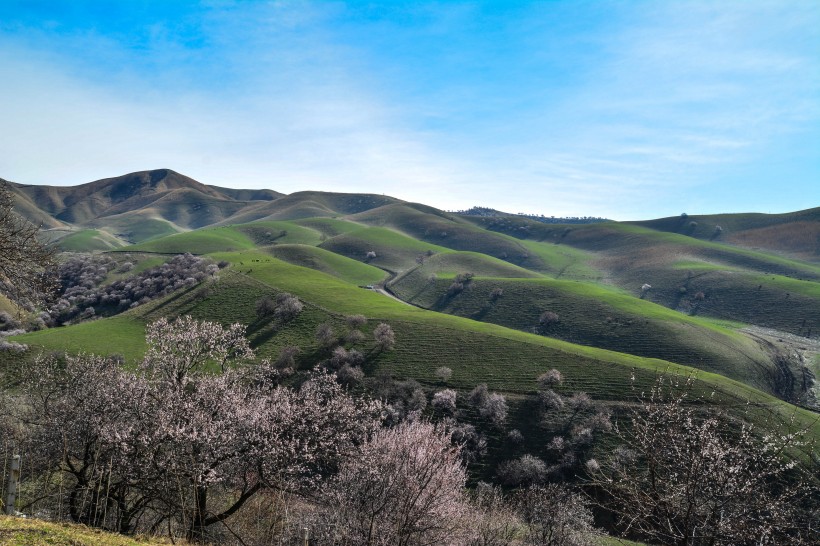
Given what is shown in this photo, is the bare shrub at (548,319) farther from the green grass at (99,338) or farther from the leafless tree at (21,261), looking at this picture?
the leafless tree at (21,261)

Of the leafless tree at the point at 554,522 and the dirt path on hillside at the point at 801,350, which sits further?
the dirt path on hillside at the point at 801,350

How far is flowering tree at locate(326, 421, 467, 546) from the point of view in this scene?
55.0 feet

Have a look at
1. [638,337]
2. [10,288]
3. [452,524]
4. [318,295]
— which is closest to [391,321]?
[318,295]

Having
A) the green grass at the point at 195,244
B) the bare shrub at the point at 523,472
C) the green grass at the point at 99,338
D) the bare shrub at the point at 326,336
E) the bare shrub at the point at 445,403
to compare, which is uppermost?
the green grass at the point at 195,244

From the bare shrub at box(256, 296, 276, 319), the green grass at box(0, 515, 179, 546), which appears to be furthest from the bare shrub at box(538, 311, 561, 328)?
the green grass at box(0, 515, 179, 546)

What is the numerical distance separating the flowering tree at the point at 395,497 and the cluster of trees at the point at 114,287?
85885mm

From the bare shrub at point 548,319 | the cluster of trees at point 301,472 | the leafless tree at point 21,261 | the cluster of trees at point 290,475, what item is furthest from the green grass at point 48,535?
the bare shrub at point 548,319

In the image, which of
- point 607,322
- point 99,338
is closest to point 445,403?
point 607,322

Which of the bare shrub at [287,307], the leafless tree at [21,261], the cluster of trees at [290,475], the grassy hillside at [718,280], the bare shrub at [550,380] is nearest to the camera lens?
the cluster of trees at [290,475]

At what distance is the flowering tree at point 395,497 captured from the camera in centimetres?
1675

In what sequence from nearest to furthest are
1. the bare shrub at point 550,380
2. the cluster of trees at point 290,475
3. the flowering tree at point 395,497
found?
the cluster of trees at point 290,475 < the flowering tree at point 395,497 < the bare shrub at point 550,380

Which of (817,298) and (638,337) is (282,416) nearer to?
(638,337)

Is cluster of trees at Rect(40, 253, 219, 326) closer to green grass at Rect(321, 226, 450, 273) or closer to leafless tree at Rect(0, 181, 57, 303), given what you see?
green grass at Rect(321, 226, 450, 273)

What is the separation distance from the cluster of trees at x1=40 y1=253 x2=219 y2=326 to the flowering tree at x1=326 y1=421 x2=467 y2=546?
85.9 m
